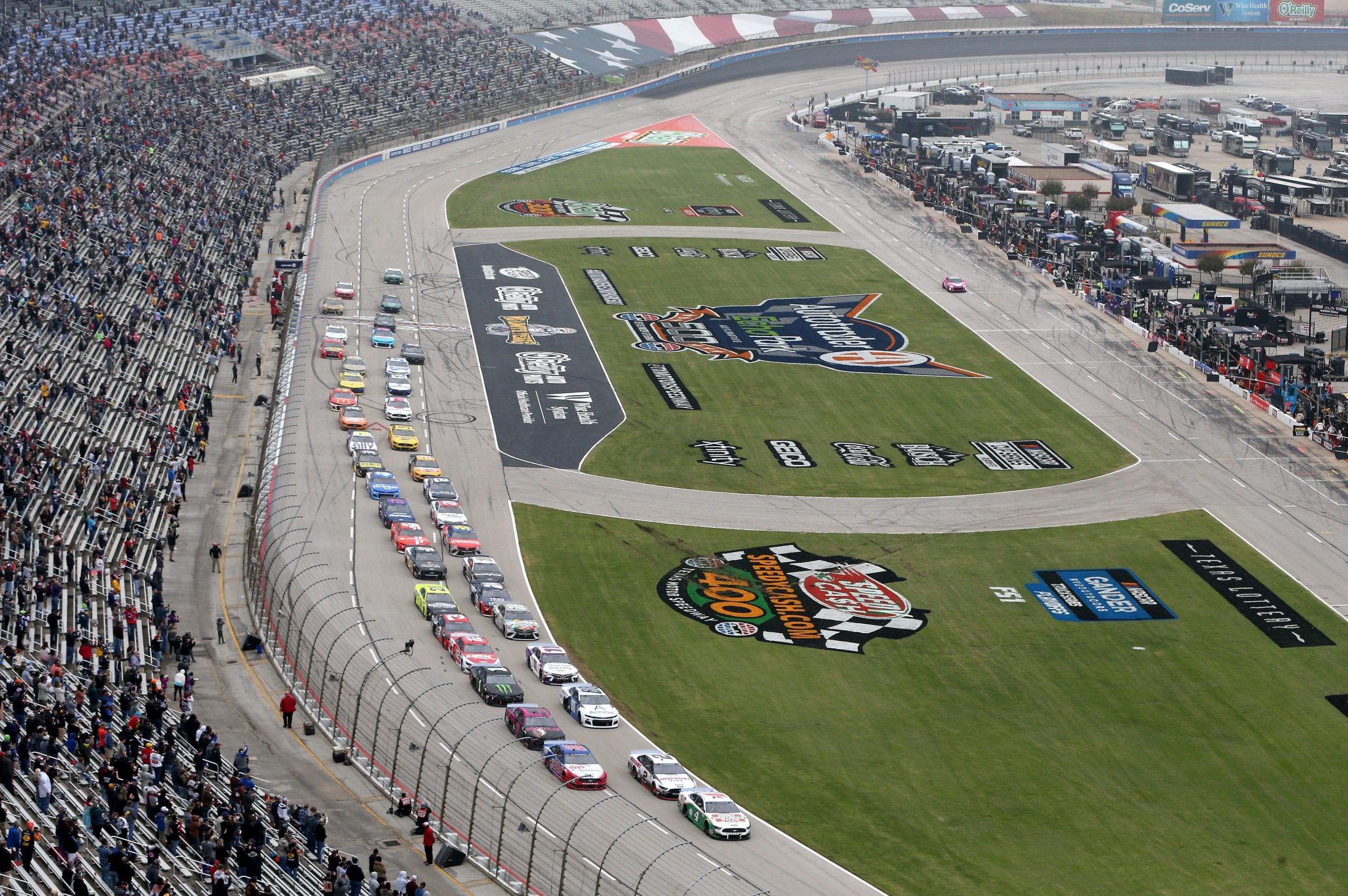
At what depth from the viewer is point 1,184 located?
361ft

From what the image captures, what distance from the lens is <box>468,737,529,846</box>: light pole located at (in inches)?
1900

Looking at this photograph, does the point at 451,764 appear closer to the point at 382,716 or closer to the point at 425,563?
the point at 382,716

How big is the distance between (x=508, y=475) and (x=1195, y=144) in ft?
432

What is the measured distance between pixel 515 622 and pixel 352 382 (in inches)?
1339

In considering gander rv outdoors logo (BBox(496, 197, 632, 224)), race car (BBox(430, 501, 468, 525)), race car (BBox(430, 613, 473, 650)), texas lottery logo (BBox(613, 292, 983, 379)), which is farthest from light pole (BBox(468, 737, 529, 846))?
gander rv outdoors logo (BBox(496, 197, 632, 224))

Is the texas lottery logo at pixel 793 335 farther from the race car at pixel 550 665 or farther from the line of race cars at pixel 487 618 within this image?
the race car at pixel 550 665

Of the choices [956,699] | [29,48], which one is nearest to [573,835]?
[956,699]

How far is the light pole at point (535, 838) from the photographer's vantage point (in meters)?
45.8

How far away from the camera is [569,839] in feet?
154

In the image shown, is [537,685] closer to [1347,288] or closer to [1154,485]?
[1154,485]

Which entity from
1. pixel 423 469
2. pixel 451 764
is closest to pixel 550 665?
pixel 451 764

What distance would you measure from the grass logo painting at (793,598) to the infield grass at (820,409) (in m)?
9.33

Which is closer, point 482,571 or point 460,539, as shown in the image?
point 482,571

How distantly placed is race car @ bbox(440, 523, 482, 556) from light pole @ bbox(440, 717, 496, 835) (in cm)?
1618
